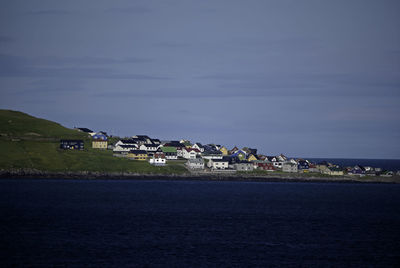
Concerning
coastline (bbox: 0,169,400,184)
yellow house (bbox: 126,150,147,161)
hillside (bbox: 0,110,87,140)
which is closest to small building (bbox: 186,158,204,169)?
coastline (bbox: 0,169,400,184)

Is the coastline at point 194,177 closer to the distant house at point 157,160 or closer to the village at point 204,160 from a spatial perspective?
the village at point 204,160

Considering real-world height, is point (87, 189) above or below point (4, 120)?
below

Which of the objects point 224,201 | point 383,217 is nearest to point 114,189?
point 224,201

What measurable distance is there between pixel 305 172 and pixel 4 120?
103577mm

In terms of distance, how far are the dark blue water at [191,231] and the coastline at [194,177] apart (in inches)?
1356

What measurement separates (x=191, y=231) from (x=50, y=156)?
97.6 m

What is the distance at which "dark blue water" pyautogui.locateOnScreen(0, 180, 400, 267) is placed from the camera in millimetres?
44812

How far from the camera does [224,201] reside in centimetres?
9056

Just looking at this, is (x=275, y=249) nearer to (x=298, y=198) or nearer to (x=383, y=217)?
(x=383, y=217)

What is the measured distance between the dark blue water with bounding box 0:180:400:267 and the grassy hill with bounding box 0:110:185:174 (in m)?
41.5

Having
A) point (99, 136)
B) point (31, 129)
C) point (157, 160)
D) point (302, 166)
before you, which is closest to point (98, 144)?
point (99, 136)

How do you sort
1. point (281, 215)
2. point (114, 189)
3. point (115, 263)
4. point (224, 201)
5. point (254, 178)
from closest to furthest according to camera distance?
point (115, 263) < point (281, 215) < point (224, 201) < point (114, 189) < point (254, 178)

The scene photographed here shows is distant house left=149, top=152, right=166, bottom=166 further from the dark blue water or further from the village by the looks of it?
the dark blue water

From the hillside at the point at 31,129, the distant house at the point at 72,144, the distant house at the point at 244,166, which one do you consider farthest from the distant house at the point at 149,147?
the distant house at the point at 244,166
